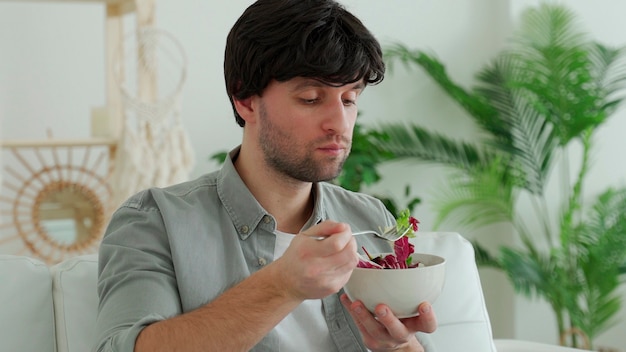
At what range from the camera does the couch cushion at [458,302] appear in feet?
6.05

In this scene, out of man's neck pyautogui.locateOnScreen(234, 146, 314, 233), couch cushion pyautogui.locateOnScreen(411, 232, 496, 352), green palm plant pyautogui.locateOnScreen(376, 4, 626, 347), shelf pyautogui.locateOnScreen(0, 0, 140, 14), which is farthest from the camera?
green palm plant pyautogui.locateOnScreen(376, 4, 626, 347)

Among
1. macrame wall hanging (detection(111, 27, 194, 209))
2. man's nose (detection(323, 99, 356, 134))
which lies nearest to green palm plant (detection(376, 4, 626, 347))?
macrame wall hanging (detection(111, 27, 194, 209))

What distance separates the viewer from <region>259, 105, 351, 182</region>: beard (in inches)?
60.9

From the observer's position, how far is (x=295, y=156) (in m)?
1.56

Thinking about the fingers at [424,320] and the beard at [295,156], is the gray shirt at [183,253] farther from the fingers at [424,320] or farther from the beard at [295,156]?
the fingers at [424,320]

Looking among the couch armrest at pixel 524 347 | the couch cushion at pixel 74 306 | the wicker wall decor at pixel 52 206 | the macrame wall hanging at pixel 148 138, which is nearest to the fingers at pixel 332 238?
the couch cushion at pixel 74 306

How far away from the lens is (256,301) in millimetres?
1289

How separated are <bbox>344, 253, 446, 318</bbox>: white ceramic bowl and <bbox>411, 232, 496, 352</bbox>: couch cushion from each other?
549 mm

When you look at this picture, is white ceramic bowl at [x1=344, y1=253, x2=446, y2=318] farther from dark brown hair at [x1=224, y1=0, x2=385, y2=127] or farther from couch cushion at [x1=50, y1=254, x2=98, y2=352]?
couch cushion at [x1=50, y1=254, x2=98, y2=352]

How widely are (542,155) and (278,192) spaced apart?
7.68ft

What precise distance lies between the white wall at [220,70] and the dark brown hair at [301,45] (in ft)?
6.78

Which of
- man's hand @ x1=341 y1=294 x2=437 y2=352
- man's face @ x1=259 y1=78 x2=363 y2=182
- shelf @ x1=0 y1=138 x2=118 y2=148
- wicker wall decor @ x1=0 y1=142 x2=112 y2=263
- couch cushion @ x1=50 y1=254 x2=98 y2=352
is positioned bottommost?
wicker wall decor @ x1=0 y1=142 x2=112 y2=263

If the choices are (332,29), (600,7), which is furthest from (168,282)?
(600,7)

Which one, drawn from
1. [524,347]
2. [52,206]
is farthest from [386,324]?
[52,206]
